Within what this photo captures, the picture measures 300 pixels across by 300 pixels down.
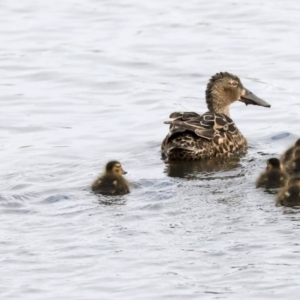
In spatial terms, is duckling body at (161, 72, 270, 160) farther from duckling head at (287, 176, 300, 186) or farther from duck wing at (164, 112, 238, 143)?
duckling head at (287, 176, 300, 186)

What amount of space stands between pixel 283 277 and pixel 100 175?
118 inches

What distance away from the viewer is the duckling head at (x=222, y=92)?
528 inches

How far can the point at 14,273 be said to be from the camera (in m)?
8.43

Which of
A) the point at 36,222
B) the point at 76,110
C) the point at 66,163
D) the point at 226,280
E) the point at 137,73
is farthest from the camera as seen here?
the point at 137,73

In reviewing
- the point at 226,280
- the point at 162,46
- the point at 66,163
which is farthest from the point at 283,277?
the point at 162,46

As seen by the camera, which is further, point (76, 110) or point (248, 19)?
point (248, 19)

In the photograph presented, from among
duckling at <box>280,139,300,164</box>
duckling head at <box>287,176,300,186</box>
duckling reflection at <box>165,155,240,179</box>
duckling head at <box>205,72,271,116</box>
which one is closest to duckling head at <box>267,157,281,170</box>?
duckling head at <box>287,176,300,186</box>

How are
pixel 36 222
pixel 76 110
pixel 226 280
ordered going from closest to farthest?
pixel 226 280, pixel 36 222, pixel 76 110

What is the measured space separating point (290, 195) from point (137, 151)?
316 centimetres

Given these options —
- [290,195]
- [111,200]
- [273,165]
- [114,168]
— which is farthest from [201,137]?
[290,195]

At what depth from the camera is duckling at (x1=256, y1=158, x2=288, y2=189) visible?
34.5 feet

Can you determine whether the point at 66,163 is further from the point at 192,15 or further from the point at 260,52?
the point at 192,15

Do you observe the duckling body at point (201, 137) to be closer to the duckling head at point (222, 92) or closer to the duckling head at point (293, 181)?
the duckling head at point (222, 92)

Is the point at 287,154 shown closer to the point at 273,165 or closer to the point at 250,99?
the point at 273,165
